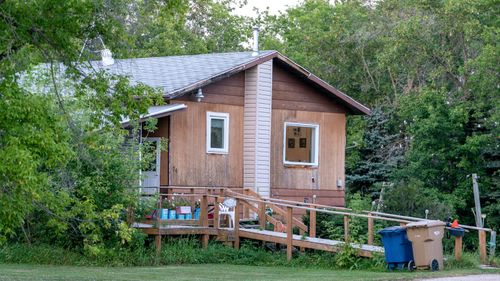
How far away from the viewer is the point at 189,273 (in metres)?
19.0

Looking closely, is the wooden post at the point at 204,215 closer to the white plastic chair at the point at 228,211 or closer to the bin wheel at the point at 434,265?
the white plastic chair at the point at 228,211

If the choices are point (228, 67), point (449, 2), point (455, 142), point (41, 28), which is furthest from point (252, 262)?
point (449, 2)

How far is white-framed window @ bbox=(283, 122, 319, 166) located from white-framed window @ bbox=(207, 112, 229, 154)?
7.07ft

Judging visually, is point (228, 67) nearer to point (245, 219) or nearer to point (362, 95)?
point (245, 219)

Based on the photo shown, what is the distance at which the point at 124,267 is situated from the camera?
20.5m

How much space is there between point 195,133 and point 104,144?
5917 millimetres

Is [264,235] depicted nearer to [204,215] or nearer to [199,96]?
[204,215]

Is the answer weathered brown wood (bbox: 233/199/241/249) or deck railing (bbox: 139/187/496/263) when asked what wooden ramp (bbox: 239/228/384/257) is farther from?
deck railing (bbox: 139/187/496/263)

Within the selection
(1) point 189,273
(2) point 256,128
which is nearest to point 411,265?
(1) point 189,273

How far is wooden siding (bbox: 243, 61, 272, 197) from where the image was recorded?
27516 mm

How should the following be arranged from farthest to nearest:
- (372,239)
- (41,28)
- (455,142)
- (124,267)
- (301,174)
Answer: (455,142) < (301,174) < (372,239) < (124,267) < (41,28)

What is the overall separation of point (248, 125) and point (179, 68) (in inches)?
112

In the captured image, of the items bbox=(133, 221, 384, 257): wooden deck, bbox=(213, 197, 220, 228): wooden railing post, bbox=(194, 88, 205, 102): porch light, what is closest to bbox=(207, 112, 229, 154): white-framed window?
bbox=(194, 88, 205, 102): porch light

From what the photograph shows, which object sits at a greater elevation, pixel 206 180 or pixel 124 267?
pixel 206 180
